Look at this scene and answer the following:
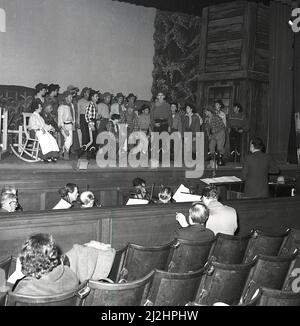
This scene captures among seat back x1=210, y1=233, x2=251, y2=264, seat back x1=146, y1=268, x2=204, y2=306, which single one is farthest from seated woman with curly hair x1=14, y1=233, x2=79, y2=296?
seat back x1=210, y1=233, x2=251, y2=264

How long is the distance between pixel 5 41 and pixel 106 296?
1031cm

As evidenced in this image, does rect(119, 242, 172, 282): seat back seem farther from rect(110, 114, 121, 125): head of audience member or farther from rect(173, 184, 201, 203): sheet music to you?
rect(110, 114, 121, 125): head of audience member

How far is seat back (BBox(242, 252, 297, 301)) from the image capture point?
3.17m

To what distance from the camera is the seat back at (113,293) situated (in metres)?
2.48

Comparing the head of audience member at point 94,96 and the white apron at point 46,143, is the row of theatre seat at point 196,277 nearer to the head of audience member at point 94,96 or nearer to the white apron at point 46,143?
the white apron at point 46,143

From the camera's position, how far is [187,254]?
3.65 metres

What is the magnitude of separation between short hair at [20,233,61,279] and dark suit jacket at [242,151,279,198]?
3.99 metres

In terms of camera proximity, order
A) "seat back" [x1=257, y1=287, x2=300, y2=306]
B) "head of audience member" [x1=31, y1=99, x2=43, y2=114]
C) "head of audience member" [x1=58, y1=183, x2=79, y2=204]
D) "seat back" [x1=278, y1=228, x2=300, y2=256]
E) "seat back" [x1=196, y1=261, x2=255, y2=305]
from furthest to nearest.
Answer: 1. "head of audience member" [x1=31, y1=99, x2=43, y2=114]
2. "head of audience member" [x1=58, y1=183, x2=79, y2=204]
3. "seat back" [x1=278, y1=228, x2=300, y2=256]
4. "seat back" [x1=196, y1=261, x2=255, y2=305]
5. "seat back" [x1=257, y1=287, x2=300, y2=306]

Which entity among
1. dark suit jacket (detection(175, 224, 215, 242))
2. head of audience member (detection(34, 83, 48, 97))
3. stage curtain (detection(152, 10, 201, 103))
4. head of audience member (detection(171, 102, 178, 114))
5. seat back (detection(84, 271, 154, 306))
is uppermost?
stage curtain (detection(152, 10, 201, 103))

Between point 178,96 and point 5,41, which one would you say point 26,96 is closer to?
point 5,41

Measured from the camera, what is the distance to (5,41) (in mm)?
11500

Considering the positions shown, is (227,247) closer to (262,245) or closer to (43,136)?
(262,245)

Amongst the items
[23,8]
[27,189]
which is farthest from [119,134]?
[23,8]

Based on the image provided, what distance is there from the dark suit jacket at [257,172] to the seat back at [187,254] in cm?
259
